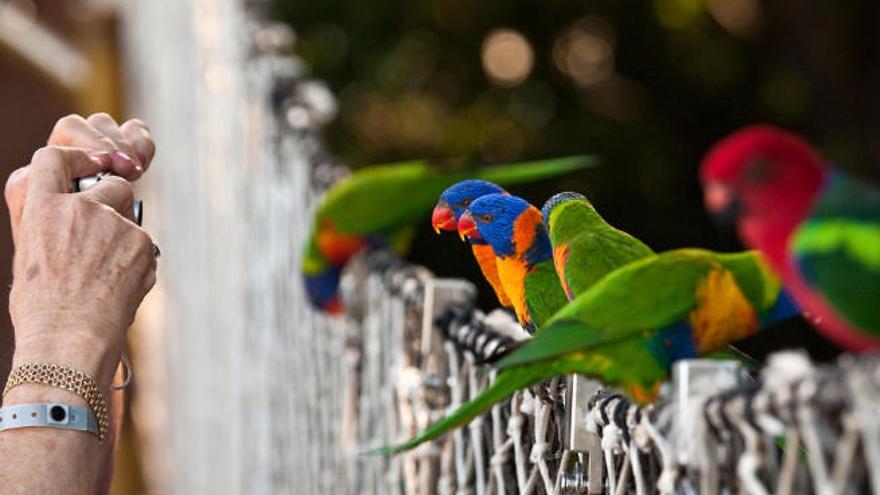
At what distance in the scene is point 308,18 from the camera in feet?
19.8

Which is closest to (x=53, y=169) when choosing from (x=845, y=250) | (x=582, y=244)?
(x=582, y=244)

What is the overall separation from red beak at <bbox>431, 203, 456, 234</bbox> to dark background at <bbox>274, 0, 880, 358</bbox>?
3.82 m

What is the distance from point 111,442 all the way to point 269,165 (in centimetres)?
102

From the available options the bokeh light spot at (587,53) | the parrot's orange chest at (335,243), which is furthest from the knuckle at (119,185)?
the bokeh light spot at (587,53)

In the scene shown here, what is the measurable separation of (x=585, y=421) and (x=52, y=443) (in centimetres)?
49

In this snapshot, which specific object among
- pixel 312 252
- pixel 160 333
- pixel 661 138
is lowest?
pixel 312 252

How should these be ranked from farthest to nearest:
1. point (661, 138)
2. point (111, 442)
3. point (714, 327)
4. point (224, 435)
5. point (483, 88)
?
1. point (483, 88)
2. point (661, 138)
3. point (224, 435)
4. point (111, 442)
5. point (714, 327)

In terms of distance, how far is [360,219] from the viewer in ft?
6.73

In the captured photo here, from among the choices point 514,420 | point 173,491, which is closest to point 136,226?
point 514,420

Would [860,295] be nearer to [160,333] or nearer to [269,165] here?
[269,165]

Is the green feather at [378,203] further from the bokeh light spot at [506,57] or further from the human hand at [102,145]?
the bokeh light spot at [506,57]

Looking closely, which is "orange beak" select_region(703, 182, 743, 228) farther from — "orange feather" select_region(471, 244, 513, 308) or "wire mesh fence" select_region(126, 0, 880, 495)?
"orange feather" select_region(471, 244, 513, 308)

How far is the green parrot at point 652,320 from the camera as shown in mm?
761

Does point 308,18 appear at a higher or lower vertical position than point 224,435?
higher
